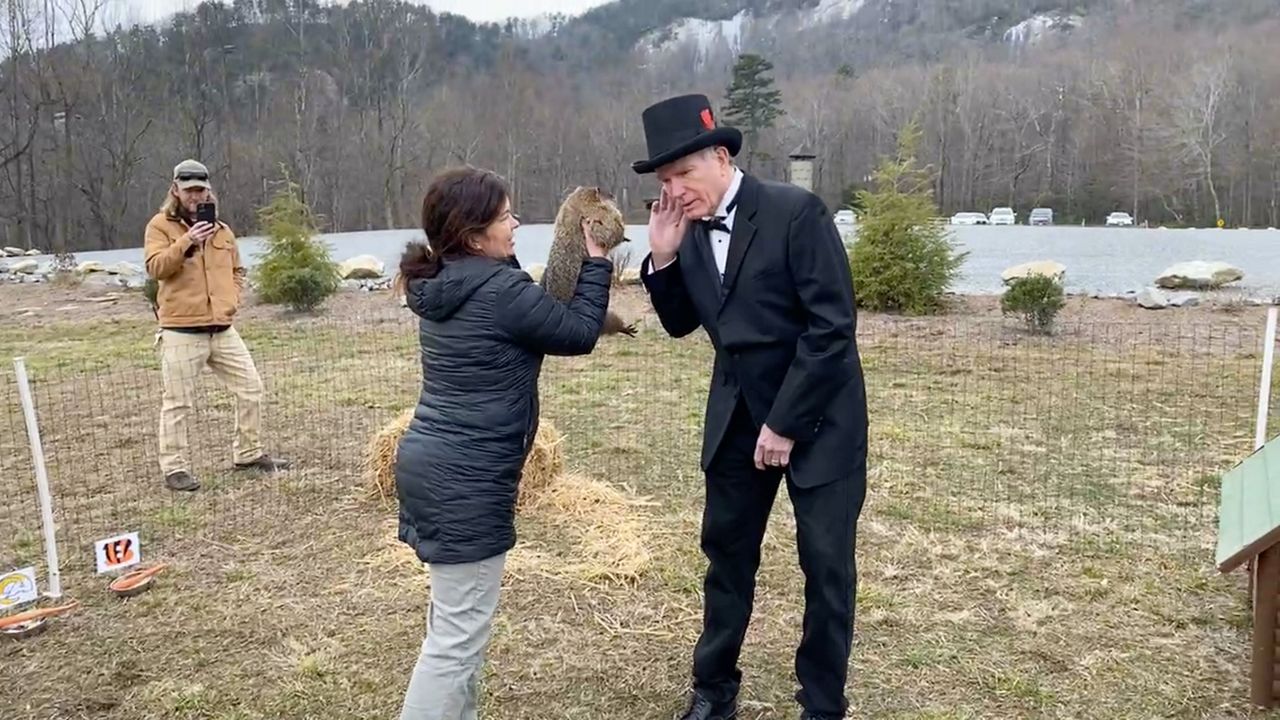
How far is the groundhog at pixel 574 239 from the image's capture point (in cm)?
219

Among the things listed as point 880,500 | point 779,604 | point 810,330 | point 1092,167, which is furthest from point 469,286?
point 1092,167

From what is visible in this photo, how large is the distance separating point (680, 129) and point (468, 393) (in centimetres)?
77

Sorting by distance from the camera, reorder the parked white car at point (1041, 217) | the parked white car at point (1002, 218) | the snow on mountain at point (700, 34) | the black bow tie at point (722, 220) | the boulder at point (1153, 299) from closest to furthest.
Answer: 1. the black bow tie at point (722, 220)
2. the boulder at point (1153, 299)
3. the parked white car at point (1002, 218)
4. the parked white car at point (1041, 217)
5. the snow on mountain at point (700, 34)

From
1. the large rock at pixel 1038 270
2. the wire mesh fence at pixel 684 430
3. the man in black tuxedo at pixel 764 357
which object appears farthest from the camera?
the large rock at pixel 1038 270

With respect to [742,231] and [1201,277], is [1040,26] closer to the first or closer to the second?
[1201,277]

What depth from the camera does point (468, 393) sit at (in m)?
2.10

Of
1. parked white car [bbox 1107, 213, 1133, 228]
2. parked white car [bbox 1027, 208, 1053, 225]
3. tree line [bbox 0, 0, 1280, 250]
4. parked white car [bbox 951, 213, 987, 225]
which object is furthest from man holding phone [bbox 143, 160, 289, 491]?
parked white car [bbox 1027, 208, 1053, 225]

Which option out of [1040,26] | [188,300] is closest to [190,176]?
[188,300]

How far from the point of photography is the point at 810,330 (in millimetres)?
2129

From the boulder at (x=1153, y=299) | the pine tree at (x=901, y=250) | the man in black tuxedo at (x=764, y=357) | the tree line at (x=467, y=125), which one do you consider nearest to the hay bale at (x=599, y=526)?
the man in black tuxedo at (x=764, y=357)

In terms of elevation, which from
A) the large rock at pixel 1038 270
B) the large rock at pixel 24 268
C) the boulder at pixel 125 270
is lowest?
the large rock at pixel 1038 270

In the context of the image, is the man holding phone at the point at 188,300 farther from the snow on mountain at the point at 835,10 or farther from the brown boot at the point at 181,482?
the snow on mountain at the point at 835,10

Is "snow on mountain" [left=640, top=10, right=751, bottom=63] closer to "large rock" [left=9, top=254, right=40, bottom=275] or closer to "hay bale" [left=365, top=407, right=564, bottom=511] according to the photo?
"large rock" [left=9, top=254, right=40, bottom=275]

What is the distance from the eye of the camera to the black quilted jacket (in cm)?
205
